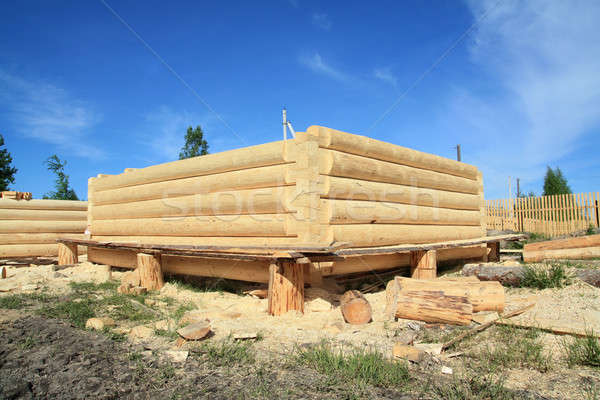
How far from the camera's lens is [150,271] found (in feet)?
24.5

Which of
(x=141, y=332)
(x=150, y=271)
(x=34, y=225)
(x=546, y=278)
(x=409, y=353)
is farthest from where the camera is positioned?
(x=34, y=225)

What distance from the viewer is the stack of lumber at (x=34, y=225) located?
12.8 m

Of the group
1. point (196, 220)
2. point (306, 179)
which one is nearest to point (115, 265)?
point (196, 220)

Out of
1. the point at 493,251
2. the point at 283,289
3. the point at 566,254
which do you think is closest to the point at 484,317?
the point at 283,289

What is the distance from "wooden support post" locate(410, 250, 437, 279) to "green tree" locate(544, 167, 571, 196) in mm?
26142

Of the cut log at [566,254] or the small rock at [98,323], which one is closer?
the small rock at [98,323]

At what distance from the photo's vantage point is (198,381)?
9.71ft

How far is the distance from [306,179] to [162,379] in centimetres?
344

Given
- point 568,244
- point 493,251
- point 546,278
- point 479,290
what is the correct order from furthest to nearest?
point 493,251, point 568,244, point 546,278, point 479,290

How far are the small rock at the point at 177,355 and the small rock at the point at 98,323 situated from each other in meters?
1.41

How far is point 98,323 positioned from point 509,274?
6294mm

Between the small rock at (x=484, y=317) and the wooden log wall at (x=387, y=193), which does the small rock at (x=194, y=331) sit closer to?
the wooden log wall at (x=387, y=193)

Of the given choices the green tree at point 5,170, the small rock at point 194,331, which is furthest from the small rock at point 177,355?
the green tree at point 5,170

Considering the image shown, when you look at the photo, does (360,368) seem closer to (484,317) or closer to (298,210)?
(484,317)
